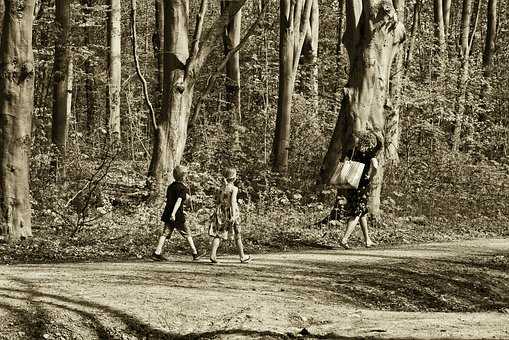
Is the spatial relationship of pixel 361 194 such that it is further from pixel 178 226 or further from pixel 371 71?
pixel 371 71

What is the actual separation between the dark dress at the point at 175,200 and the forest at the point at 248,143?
1.47m

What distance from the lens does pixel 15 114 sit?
1352cm

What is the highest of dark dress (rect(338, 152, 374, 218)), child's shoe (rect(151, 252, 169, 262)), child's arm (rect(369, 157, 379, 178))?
child's arm (rect(369, 157, 379, 178))

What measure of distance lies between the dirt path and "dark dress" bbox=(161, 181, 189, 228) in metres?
0.72

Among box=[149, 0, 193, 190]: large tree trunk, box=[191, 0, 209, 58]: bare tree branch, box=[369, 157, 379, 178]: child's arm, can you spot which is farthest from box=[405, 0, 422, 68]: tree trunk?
box=[369, 157, 379, 178]: child's arm

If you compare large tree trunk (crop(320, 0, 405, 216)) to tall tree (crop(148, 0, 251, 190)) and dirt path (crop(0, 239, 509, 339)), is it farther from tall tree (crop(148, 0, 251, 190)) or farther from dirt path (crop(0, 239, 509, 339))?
dirt path (crop(0, 239, 509, 339))

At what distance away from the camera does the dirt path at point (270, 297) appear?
762 centimetres

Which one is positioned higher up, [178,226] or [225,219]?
[225,219]

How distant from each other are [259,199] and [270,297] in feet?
33.1

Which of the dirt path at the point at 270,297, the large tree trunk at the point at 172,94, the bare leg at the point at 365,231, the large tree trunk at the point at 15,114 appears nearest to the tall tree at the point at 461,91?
A: the large tree trunk at the point at 172,94

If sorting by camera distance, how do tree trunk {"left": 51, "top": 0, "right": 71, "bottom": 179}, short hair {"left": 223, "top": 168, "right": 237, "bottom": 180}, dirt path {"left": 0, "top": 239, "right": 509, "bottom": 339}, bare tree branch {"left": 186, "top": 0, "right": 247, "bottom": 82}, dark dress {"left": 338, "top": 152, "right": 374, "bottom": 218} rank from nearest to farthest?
dirt path {"left": 0, "top": 239, "right": 509, "bottom": 339}, short hair {"left": 223, "top": 168, "right": 237, "bottom": 180}, dark dress {"left": 338, "top": 152, "right": 374, "bottom": 218}, bare tree branch {"left": 186, "top": 0, "right": 247, "bottom": 82}, tree trunk {"left": 51, "top": 0, "right": 71, "bottom": 179}

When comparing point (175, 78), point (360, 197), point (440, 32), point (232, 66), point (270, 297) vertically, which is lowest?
point (270, 297)

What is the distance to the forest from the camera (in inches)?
546

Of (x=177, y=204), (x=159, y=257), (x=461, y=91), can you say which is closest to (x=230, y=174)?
(x=177, y=204)
